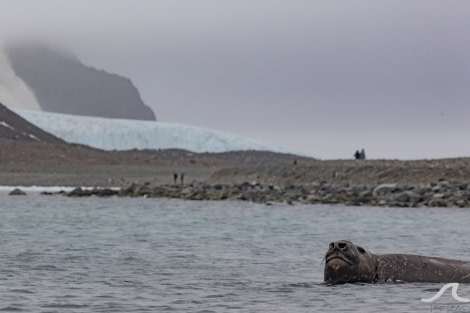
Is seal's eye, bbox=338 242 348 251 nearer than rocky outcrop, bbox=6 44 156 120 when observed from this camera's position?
Yes

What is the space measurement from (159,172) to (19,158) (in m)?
13.6

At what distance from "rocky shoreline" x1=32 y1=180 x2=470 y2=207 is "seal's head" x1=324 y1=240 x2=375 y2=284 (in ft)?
96.7

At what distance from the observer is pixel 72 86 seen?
13750cm

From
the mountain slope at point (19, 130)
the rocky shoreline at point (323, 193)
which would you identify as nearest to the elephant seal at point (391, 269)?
the rocky shoreline at point (323, 193)

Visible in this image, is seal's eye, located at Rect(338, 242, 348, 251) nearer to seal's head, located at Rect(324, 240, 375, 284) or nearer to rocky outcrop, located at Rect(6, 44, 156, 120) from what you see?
seal's head, located at Rect(324, 240, 375, 284)

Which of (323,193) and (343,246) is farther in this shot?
Answer: (323,193)

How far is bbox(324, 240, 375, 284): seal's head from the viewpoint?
52.5 feet

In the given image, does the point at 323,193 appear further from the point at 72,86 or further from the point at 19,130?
the point at 72,86

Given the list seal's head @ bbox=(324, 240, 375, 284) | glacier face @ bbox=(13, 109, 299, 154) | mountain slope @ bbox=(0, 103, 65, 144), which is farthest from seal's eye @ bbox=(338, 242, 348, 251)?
mountain slope @ bbox=(0, 103, 65, 144)

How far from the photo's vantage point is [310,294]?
53.2 ft

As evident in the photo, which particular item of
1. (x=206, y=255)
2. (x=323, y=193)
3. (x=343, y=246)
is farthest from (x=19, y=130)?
(x=343, y=246)

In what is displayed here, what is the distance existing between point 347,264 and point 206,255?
7.16 metres

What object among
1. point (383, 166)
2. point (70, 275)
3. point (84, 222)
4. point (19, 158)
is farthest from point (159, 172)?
point (70, 275)

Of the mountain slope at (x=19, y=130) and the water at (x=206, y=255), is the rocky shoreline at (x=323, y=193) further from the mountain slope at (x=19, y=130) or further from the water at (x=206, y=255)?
the mountain slope at (x=19, y=130)
